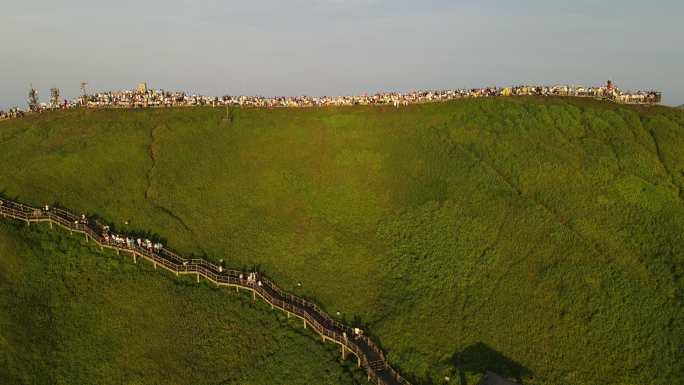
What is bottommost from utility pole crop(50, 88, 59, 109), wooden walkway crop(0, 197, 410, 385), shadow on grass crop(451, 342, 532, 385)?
shadow on grass crop(451, 342, 532, 385)

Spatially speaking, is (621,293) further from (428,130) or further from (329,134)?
(329,134)

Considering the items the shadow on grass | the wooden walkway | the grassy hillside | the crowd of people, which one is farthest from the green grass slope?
the crowd of people

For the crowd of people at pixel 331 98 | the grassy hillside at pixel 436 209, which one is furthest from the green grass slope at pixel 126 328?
the crowd of people at pixel 331 98

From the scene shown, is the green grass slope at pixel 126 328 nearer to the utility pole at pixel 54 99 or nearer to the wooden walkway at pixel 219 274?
the wooden walkway at pixel 219 274

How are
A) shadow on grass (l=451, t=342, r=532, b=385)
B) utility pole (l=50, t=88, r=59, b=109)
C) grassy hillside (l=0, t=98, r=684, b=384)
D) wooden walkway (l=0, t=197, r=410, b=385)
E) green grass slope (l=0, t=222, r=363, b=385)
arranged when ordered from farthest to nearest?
utility pole (l=50, t=88, r=59, b=109) → grassy hillside (l=0, t=98, r=684, b=384) → wooden walkway (l=0, t=197, r=410, b=385) → shadow on grass (l=451, t=342, r=532, b=385) → green grass slope (l=0, t=222, r=363, b=385)

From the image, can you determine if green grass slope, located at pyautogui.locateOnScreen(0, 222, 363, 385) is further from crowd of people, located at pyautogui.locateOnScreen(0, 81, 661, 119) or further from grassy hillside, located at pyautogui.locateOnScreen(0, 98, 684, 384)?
crowd of people, located at pyautogui.locateOnScreen(0, 81, 661, 119)

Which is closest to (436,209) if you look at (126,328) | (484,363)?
(484,363)

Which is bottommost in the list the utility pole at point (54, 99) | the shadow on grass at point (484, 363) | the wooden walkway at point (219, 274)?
the shadow on grass at point (484, 363)

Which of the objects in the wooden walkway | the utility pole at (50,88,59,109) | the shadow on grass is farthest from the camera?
the utility pole at (50,88,59,109)
